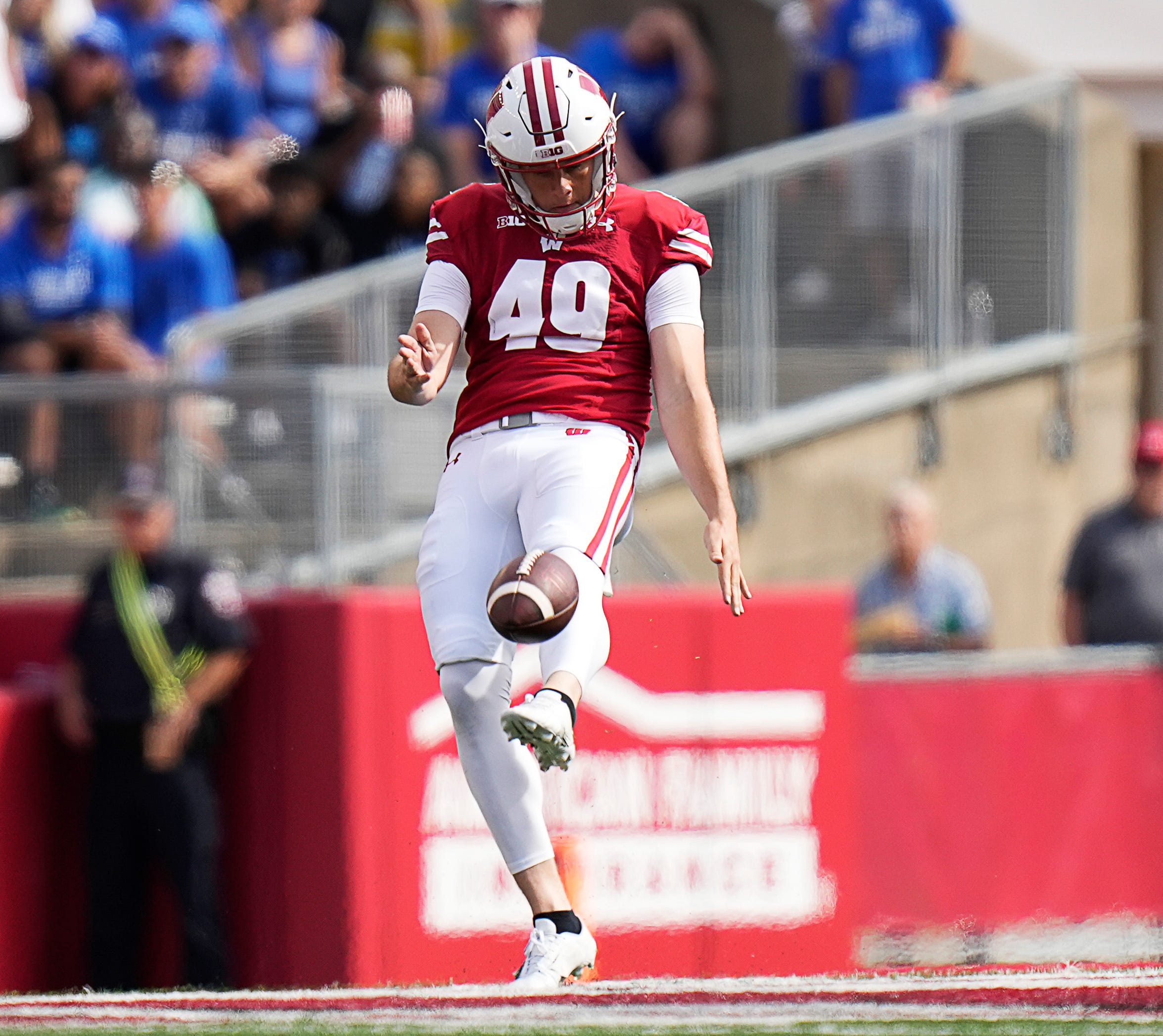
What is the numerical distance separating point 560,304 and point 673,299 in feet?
0.94

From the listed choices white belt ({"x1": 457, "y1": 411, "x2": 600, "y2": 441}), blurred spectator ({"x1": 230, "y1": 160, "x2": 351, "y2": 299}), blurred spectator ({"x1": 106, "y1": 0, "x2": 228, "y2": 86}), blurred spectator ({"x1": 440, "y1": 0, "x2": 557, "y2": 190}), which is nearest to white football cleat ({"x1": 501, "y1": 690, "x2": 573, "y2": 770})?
white belt ({"x1": 457, "y1": 411, "x2": 600, "y2": 441})

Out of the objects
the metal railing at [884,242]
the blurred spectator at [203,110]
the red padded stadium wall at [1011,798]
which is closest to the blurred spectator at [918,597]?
the red padded stadium wall at [1011,798]

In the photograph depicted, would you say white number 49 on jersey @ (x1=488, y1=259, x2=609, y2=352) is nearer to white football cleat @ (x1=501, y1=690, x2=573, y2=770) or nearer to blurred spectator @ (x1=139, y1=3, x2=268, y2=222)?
white football cleat @ (x1=501, y1=690, x2=573, y2=770)

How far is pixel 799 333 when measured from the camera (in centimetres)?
1036

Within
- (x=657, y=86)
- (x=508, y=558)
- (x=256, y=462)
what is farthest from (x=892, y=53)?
(x=508, y=558)

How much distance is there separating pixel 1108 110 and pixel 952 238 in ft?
5.50

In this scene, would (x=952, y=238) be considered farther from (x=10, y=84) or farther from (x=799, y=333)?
(x=10, y=84)

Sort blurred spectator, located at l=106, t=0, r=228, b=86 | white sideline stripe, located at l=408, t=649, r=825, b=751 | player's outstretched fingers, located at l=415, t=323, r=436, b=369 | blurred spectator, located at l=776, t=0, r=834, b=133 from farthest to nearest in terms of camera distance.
Answer: blurred spectator, located at l=776, t=0, r=834, b=133
blurred spectator, located at l=106, t=0, r=228, b=86
white sideline stripe, located at l=408, t=649, r=825, b=751
player's outstretched fingers, located at l=415, t=323, r=436, b=369

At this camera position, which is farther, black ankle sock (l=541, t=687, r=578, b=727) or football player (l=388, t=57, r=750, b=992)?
football player (l=388, t=57, r=750, b=992)

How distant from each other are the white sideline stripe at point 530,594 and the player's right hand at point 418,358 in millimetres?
548

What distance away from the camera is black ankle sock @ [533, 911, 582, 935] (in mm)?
5484

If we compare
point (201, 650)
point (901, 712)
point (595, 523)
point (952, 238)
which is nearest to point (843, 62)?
point (952, 238)

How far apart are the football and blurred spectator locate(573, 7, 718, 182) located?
6084 millimetres

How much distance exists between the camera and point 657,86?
A: 37.1 ft
